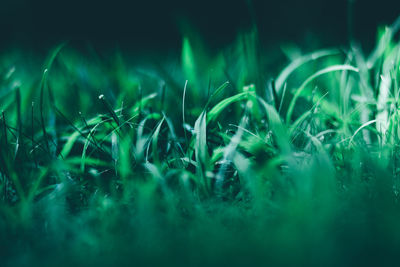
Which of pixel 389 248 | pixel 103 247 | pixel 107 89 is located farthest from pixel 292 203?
pixel 107 89

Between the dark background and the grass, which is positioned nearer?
the grass

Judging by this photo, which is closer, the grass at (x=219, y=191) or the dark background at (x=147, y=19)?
the grass at (x=219, y=191)

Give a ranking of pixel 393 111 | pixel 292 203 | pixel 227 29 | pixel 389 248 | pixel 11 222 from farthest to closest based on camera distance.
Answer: pixel 227 29, pixel 393 111, pixel 11 222, pixel 292 203, pixel 389 248

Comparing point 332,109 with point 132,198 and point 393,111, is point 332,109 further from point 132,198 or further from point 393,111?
point 132,198

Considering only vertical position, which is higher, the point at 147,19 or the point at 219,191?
the point at 147,19

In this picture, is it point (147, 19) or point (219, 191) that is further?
point (147, 19)

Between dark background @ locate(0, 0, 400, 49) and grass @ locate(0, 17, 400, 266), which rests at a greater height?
dark background @ locate(0, 0, 400, 49)

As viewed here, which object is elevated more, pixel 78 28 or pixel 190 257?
pixel 78 28

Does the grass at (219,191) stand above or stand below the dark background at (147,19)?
below
